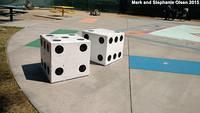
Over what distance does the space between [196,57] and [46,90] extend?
6069mm

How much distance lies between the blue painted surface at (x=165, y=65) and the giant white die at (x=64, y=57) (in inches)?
73.2

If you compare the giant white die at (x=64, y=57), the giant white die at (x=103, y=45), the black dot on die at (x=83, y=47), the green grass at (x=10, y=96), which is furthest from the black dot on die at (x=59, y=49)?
Answer: the giant white die at (x=103, y=45)

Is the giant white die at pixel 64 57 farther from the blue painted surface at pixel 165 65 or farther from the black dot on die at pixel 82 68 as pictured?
the blue painted surface at pixel 165 65

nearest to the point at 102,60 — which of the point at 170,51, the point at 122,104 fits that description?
the point at 122,104

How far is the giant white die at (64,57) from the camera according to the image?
5.68m

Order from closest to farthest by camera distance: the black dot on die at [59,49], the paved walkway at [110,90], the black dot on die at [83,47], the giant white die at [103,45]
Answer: the paved walkway at [110,90], the black dot on die at [59,49], the black dot on die at [83,47], the giant white die at [103,45]

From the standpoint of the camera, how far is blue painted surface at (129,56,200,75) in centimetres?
731

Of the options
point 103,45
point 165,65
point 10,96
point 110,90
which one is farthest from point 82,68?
point 165,65

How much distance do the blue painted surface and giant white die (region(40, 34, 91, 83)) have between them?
186cm

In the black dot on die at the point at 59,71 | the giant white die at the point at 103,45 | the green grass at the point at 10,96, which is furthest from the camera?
the giant white die at the point at 103,45

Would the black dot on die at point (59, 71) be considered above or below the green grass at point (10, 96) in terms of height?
above

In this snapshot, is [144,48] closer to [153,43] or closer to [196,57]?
[153,43]

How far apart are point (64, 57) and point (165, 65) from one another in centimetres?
350

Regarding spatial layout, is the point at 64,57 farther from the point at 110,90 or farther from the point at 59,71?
the point at 110,90
